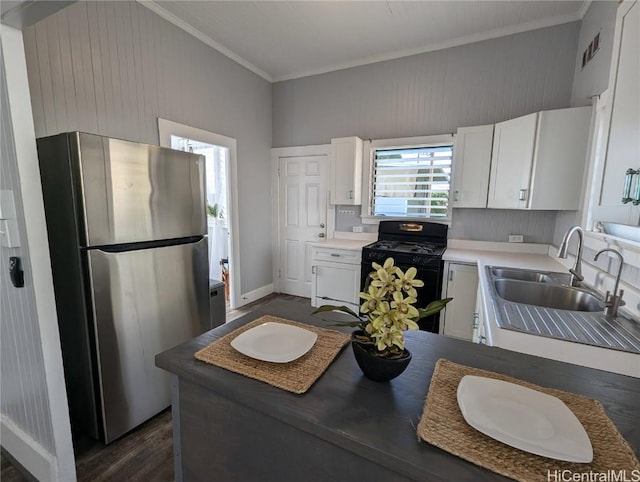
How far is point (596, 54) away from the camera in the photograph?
214 cm

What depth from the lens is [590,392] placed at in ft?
2.42

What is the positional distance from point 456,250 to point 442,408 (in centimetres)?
268

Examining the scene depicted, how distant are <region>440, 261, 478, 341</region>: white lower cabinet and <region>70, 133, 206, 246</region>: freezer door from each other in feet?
7.04

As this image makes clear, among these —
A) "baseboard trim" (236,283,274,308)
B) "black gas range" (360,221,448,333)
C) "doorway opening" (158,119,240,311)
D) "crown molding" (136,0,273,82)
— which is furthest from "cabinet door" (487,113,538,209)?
"baseboard trim" (236,283,274,308)

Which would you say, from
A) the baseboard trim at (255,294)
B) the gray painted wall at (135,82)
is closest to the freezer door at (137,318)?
the gray painted wall at (135,82)

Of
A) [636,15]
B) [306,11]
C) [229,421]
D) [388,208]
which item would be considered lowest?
[229,421]

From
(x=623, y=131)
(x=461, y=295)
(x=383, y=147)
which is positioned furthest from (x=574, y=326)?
(x=383, y=147)

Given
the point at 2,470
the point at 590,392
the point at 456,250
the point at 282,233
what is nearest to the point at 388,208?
the point at 456,250

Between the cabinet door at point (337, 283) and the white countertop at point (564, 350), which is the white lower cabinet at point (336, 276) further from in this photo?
the white countertop at point (564, 350)

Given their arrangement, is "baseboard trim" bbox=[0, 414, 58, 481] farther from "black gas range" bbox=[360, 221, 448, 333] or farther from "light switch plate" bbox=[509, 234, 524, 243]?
"light switch plate" bbox=[509, 234, 524, 243]

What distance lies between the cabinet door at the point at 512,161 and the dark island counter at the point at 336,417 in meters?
2.13

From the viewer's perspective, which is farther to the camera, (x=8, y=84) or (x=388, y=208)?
(x=388, y=208)

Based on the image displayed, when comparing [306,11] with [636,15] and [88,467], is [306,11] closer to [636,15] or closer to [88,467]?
[636,15]

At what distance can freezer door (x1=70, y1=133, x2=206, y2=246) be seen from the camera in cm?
143
